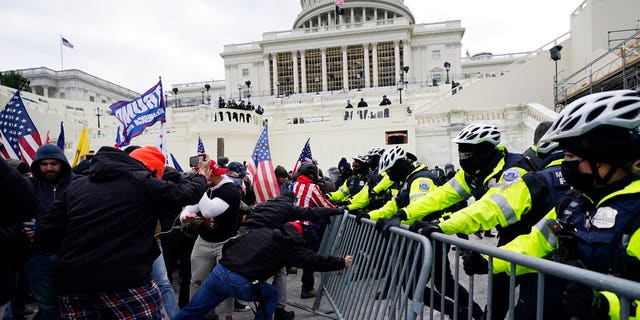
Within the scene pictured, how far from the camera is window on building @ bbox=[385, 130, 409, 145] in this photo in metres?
20.1

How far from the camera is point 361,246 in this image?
4.20 metres

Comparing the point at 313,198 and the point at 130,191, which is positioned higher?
the point at 130,191

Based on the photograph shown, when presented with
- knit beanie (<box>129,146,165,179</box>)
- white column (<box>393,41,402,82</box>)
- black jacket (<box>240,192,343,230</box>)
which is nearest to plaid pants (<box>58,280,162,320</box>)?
knit beanie (<box>129,146,165,179</box>)

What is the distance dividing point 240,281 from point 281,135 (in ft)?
63.2

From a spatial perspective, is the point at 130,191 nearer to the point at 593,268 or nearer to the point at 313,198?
the point at 593,268

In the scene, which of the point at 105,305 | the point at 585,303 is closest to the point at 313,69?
the point at 105,305

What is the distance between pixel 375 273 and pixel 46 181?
3264 mm

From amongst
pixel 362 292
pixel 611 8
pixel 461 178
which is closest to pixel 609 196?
pixel 461 178

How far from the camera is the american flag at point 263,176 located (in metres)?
6.77

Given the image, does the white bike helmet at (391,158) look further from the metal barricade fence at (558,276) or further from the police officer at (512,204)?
the metal barricade fence at (558,276)

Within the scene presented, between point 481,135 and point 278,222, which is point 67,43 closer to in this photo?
point 278,222

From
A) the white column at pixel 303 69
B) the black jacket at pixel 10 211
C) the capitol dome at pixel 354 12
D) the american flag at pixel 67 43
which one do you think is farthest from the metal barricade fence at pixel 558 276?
the capitol dome at pixel 354 12

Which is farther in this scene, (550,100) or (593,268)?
(550,100)

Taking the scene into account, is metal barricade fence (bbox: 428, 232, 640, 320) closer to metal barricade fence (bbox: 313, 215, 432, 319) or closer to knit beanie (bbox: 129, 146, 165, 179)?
metal barricade fence (bbox: 313, 215, 432, 319)
